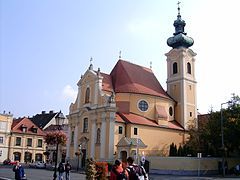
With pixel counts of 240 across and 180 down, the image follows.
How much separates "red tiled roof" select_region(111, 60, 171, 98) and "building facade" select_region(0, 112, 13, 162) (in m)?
24.7

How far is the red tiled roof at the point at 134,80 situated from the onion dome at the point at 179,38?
6935 mm

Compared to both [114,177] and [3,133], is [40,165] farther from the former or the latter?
[114,177]

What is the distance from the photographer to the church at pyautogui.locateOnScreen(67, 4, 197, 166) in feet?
143

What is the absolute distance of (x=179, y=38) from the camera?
184 feet

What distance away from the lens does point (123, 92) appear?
47.5 meters

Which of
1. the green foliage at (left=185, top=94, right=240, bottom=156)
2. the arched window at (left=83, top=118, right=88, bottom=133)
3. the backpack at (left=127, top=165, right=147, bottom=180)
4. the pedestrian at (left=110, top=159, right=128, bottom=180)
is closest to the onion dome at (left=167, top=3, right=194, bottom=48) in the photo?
the green foliage at (left=185, top=94, right=240, bottom=156)

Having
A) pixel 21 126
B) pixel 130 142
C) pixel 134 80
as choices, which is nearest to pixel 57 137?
pixel 130 142

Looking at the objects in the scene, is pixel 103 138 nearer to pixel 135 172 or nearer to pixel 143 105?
pixel 143 105

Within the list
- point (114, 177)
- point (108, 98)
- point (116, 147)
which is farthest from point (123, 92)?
point (114, 177)

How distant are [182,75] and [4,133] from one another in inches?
1402

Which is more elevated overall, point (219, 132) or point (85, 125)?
point (85, 125)

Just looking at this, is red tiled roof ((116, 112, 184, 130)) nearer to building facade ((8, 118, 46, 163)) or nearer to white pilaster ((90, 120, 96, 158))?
white pilaster ((90, 120, 96, 158))

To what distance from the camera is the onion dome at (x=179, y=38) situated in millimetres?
56281

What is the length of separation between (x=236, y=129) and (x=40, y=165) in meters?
27.2
